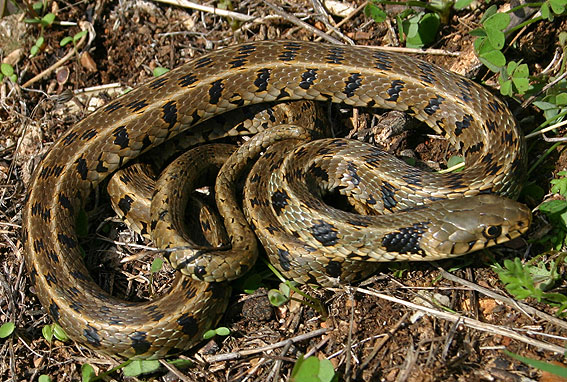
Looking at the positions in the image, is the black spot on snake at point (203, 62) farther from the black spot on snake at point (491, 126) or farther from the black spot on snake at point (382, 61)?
the black spot on snake at point (491, 126)

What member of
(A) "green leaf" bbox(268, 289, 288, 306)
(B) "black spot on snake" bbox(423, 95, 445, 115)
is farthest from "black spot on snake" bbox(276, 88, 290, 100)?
(A) "green leaf" bbox(268, 289, 288, 306)

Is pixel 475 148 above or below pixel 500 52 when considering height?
below

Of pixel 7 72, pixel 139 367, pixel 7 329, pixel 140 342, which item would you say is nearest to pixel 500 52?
pixel 140 342

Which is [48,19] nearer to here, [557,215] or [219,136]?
[219,136]

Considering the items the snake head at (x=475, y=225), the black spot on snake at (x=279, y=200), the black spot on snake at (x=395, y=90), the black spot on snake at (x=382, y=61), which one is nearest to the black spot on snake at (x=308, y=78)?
the black spot on snake at (x=382, y=61)

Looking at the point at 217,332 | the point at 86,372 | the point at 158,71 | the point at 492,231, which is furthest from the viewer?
the point at 158,71

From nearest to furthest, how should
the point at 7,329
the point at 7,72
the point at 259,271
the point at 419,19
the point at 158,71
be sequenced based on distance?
the point at 7,329 < the point at 259,271 < the point at 419,19 < the point at 158,71 < the point at 7,72

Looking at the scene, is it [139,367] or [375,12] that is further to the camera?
[375,12]
